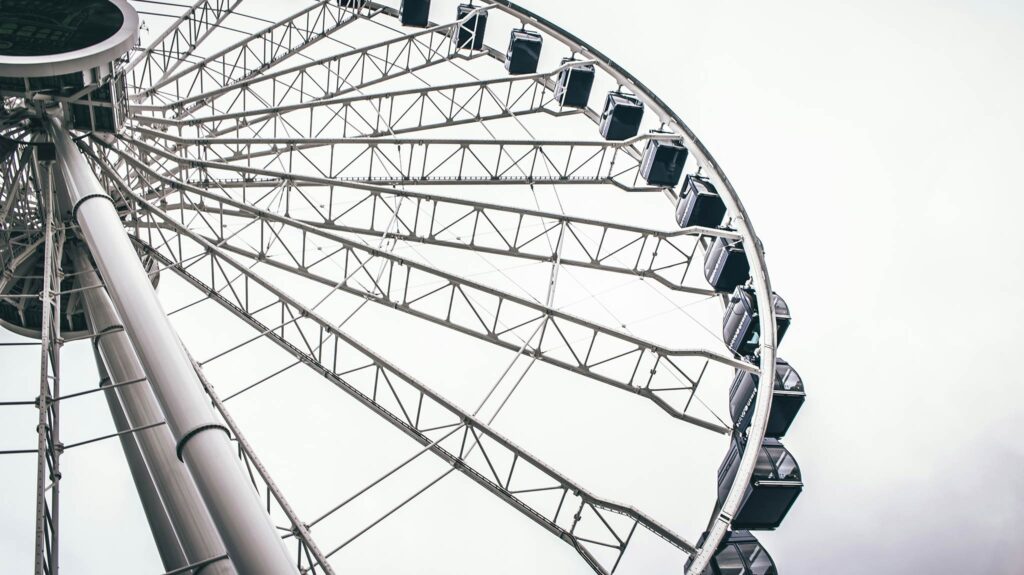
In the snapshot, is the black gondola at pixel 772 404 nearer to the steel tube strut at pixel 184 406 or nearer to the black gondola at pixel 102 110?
the steel tube strut at pixel 184 406

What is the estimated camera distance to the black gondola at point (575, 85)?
2522 cm

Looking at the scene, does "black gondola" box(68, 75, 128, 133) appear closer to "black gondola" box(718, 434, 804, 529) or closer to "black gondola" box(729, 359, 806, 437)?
"black gondola" box(729, 359, 806, 437)

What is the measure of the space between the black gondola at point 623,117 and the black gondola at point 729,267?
5.17 m

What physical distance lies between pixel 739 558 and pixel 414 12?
70.2ft

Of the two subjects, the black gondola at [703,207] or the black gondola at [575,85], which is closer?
the black gondola at [703,207]

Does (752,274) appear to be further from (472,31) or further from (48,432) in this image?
(48,432)

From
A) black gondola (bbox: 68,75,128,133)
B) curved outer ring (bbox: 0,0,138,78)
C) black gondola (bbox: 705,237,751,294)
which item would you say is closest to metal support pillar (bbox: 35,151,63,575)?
black gondola (bbox: 68,75,128,133)

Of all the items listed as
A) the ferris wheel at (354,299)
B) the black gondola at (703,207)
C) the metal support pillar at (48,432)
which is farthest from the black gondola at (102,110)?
the black gondola at (703,207)

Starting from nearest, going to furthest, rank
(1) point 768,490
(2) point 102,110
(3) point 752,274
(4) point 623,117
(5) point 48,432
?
1. (5) point 48,432
2. (1) point 768,490
3. (2) point 102,110
4. (3) point 752,274
5. (4) point 623,117

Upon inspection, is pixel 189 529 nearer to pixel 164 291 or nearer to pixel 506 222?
pixel 164 291

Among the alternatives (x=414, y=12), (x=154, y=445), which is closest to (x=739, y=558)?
(x=154, y=445)

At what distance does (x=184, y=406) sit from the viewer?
978cm

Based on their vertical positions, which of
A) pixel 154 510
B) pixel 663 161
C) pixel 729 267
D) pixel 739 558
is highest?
pixel 663 161

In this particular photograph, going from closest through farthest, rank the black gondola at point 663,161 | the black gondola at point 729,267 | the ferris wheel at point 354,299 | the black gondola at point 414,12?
the ferris wheel at point 354,299
the black gondola at point 729,267
the black gondola at point 663,161
the black gondola at point 414,12
